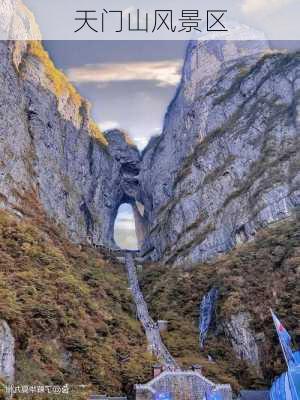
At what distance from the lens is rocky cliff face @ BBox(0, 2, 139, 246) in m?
73.3

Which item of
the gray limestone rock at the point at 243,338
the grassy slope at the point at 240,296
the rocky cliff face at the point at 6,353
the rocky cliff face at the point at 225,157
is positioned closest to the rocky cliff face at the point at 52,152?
the rocky cliff face at the point at 225,157

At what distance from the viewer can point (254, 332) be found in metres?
50.6

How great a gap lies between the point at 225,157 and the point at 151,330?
1581 inches

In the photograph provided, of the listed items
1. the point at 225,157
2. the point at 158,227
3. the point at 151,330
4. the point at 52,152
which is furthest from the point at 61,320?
the point at 158,227

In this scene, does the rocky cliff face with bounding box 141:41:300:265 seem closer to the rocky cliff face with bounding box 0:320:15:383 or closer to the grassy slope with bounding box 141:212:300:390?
the grassy slope with bounding box 141:212:300:390

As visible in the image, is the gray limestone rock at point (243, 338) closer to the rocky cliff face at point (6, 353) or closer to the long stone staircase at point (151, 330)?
the long stone staircase at point (151, 330)

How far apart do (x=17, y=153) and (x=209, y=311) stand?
32.8 metres

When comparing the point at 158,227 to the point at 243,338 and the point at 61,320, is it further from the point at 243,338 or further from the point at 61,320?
the point at 61,320

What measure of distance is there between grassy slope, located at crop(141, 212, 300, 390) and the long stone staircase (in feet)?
3.14

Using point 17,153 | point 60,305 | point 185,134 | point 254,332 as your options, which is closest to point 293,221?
point 254,332

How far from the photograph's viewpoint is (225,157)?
89250 millimetres

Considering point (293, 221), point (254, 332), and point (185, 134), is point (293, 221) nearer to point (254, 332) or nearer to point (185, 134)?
point (254, 332)

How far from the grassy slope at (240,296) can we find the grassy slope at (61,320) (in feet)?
14.8

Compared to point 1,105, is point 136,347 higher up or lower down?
lower down
